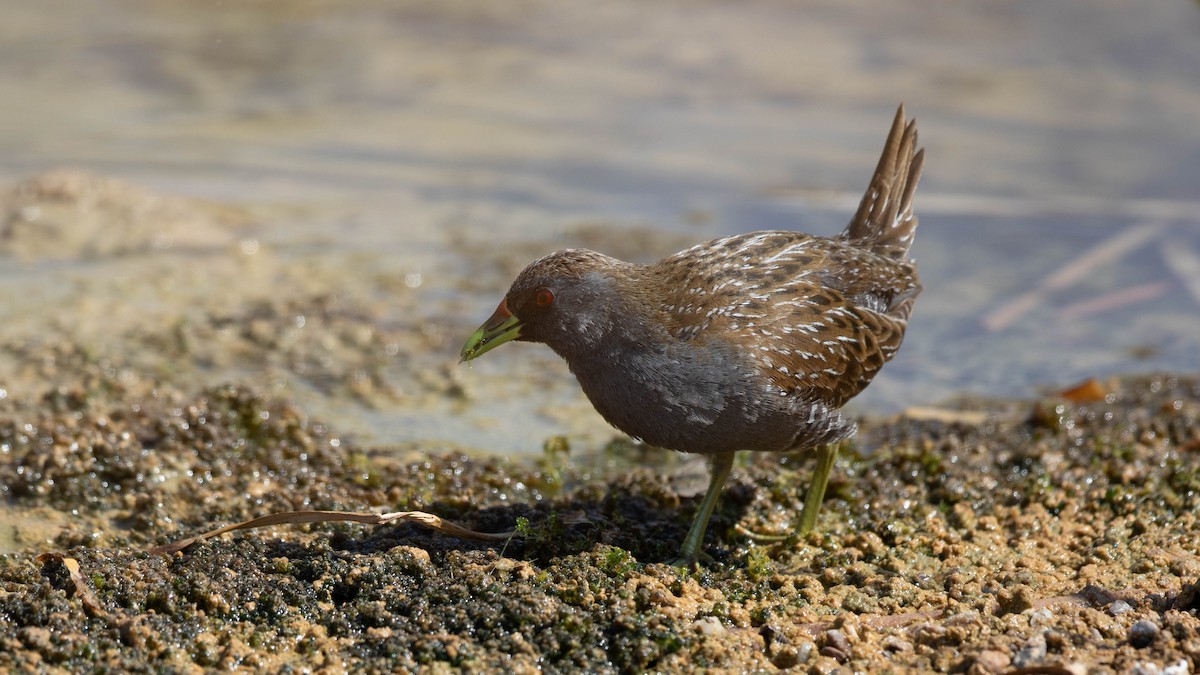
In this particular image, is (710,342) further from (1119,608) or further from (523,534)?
(1119,608)

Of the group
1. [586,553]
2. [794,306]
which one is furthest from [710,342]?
[586,553]

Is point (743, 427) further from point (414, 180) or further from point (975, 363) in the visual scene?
point (414, 180)

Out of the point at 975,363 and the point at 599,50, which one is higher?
the point at 599,50

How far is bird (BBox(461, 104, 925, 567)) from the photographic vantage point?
14.7 ft

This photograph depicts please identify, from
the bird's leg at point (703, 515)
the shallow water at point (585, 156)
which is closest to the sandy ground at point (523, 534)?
the bird's leg at point (703, 515)

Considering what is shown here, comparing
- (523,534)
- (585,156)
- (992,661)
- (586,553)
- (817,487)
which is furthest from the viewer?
(585,156)

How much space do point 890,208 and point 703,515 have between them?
2000 mm

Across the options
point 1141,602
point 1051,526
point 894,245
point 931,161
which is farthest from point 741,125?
point 1141,602

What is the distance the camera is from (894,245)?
5891 millimetres

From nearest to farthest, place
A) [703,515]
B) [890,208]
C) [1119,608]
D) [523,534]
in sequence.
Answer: [1119,608] < [523,534] < [703,515] < [890,208]

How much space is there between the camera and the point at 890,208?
5.91m

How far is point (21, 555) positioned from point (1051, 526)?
402 cm

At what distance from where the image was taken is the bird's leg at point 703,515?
4.68m

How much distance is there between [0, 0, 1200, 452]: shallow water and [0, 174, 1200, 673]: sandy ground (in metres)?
0.37
